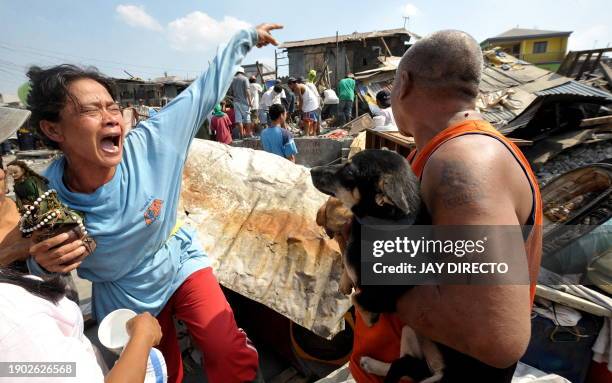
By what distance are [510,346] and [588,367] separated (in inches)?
90.1

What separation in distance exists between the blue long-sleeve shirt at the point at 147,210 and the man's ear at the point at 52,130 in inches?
6.5

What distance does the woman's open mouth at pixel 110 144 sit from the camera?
74.4 inches

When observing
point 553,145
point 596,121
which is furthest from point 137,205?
point 596,121

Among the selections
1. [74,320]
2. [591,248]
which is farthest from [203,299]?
[591,248]

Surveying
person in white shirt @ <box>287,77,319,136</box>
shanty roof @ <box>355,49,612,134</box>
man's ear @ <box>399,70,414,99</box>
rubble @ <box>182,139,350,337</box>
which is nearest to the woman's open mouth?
rubble @ <box>182,139,350,337</box>

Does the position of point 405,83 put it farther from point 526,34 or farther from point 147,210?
point 526,34

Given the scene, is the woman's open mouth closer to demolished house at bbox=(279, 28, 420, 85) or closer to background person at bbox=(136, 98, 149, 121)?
background person at bbox=(136, 98, 149, 121)

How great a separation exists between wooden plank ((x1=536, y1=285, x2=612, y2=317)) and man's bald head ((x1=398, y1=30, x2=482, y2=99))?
2028 millimetres

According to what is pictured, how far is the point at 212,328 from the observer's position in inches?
81.9

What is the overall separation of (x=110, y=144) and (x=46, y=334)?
1.21 meters

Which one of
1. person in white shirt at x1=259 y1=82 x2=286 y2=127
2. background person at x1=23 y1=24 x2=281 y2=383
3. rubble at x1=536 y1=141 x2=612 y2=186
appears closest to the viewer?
background person at x1=23 y1=24 x2=281 y2=383

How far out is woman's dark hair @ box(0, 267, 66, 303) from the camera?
46.0 inches

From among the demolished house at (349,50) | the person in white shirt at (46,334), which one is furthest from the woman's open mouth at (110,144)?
the demolished house at (349,50)

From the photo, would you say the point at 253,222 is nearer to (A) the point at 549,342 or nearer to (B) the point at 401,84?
(B) the point at 401,84
